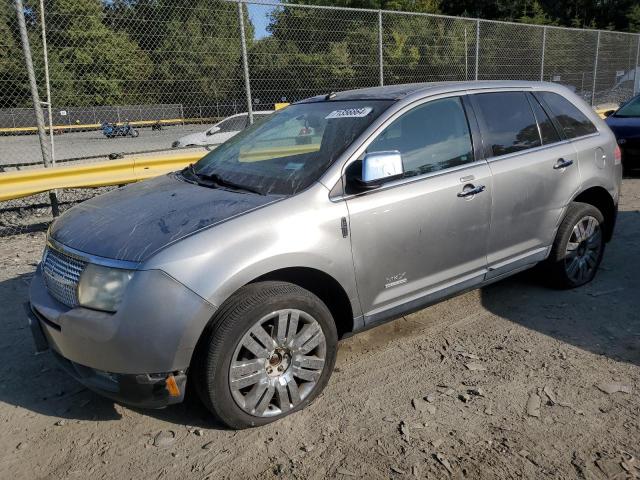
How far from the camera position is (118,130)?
13.5m

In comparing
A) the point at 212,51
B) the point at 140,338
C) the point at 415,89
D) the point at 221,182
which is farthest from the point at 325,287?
the point at 212,51

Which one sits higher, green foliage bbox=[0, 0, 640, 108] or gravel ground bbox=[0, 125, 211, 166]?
green foliage bbox=[0, 0, 640, 108]

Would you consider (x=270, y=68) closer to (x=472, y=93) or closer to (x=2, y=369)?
(x=472, y=93)

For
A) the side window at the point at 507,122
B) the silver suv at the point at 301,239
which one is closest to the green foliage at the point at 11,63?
the silver suv at the point at 301,239

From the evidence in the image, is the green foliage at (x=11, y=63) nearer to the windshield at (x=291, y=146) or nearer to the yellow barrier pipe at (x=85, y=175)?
the yellow barrier pipe at (x=85, y=175)

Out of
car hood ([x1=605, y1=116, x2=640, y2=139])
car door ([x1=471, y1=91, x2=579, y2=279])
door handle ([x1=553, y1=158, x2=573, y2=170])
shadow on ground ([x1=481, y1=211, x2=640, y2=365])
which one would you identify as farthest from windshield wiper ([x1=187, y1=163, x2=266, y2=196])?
car hood ([x1=605, y1=116, x2=640, y2=139])

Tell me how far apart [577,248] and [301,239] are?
8.85 feet

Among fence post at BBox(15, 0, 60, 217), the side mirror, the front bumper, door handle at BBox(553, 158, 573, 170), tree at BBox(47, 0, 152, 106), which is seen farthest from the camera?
tree at BBox(47, 0, 152, 106)

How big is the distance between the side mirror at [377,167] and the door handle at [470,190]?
615 millimetres

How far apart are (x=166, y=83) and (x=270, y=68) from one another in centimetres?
174

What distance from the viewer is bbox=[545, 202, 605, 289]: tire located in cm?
413

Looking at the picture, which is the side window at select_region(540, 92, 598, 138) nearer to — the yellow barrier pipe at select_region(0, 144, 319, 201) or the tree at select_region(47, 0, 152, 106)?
the yellow barrier pipe at select_region(0, 144, 319, 201)

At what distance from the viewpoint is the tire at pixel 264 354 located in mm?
2547

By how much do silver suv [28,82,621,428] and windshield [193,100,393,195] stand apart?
0.02m
